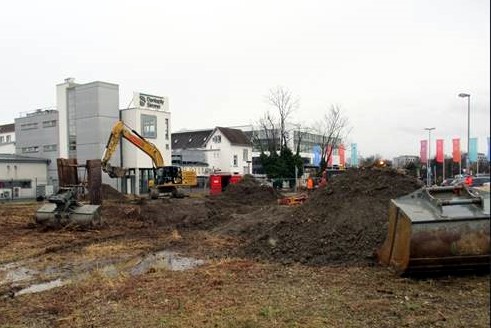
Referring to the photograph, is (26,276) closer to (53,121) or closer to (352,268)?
(352,268)

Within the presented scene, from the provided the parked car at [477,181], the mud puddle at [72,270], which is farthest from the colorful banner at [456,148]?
the mud puddle at [72,270]

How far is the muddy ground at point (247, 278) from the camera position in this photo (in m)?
6.70

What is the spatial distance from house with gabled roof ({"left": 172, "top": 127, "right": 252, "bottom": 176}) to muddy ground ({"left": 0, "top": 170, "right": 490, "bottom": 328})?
188ft

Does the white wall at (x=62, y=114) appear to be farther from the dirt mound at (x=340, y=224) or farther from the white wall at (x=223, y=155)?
the dirt mound at (x=340, y=224)

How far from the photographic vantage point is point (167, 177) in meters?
34.7

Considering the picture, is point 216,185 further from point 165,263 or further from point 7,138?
point 7,138

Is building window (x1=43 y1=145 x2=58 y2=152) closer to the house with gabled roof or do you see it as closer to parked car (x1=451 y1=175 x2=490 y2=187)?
the house with gabled roof

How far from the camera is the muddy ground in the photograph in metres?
6.70

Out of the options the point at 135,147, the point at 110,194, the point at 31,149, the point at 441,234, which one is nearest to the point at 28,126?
the point at 31,149

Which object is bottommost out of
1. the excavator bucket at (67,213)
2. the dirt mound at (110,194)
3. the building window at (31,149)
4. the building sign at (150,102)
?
the dirt mound at (110,194)

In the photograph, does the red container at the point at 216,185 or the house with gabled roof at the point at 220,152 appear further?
the house with gabled roof at the point at 220,152

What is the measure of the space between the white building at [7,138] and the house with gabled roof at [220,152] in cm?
2587

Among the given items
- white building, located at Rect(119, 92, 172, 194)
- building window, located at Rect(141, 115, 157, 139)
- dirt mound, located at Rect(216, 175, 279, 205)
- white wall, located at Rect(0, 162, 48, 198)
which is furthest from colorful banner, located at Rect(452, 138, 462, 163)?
white wall, located at Rect(0, 162, 48, 198)

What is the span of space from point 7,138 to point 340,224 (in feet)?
282
